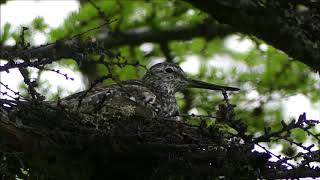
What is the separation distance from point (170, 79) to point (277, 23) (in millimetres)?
1243

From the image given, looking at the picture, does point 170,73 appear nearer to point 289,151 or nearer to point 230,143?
point 289,151

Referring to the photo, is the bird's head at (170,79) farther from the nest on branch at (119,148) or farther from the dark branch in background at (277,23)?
the nest on branch at (119,148)

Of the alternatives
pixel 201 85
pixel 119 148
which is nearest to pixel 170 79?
pixel 201 85

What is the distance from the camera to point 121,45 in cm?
Result: 683

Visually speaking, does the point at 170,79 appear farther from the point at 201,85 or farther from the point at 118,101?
the point at 118,101

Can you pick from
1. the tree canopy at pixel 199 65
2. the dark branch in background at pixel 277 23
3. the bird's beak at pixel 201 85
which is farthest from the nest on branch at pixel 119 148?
the bird's beak at pixel 201 85

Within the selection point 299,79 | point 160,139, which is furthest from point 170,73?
point 160,139

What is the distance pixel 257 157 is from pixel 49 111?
1095mm

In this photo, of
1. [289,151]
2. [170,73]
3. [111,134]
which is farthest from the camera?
[170,73]

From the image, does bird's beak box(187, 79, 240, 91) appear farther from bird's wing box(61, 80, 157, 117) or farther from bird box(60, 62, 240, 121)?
bird's wing box(61, 80, 157, 117)

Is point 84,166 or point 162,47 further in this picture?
point 162,47

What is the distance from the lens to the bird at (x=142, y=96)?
4586mm

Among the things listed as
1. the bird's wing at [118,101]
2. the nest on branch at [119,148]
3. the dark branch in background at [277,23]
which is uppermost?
the dark branch in background at [277,23]

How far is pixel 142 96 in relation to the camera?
17.9 ft
